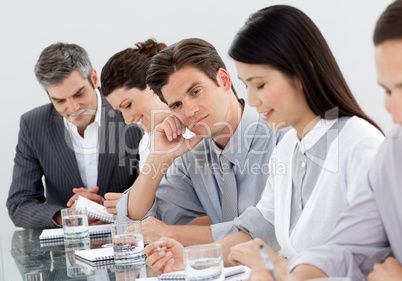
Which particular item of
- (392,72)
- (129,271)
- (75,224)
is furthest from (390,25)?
(75,224)

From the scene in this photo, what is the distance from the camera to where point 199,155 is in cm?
276

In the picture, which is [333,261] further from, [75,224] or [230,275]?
[75,224]

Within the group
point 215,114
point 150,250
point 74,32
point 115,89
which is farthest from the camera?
point 74,32

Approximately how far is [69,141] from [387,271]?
298 cm

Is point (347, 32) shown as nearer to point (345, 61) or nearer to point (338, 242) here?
point (345, 61)

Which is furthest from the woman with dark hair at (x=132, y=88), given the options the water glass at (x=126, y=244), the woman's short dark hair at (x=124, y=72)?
the water glass at (x=126, y=244)

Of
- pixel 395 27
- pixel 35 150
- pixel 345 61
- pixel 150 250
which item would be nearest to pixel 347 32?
pixel 345 61

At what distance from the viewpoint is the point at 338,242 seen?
4.69 ft

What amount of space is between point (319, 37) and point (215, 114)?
36.2 inches

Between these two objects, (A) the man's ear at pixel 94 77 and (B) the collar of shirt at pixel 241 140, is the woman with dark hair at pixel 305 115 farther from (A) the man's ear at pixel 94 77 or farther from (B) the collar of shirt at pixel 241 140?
(A) the man's ear at pixel 94 77

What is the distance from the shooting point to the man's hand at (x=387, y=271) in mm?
1311

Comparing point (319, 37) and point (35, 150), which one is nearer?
point (319, 37)

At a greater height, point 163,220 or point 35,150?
point 35,150

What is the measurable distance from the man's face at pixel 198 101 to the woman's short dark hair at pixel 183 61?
0.08ft
